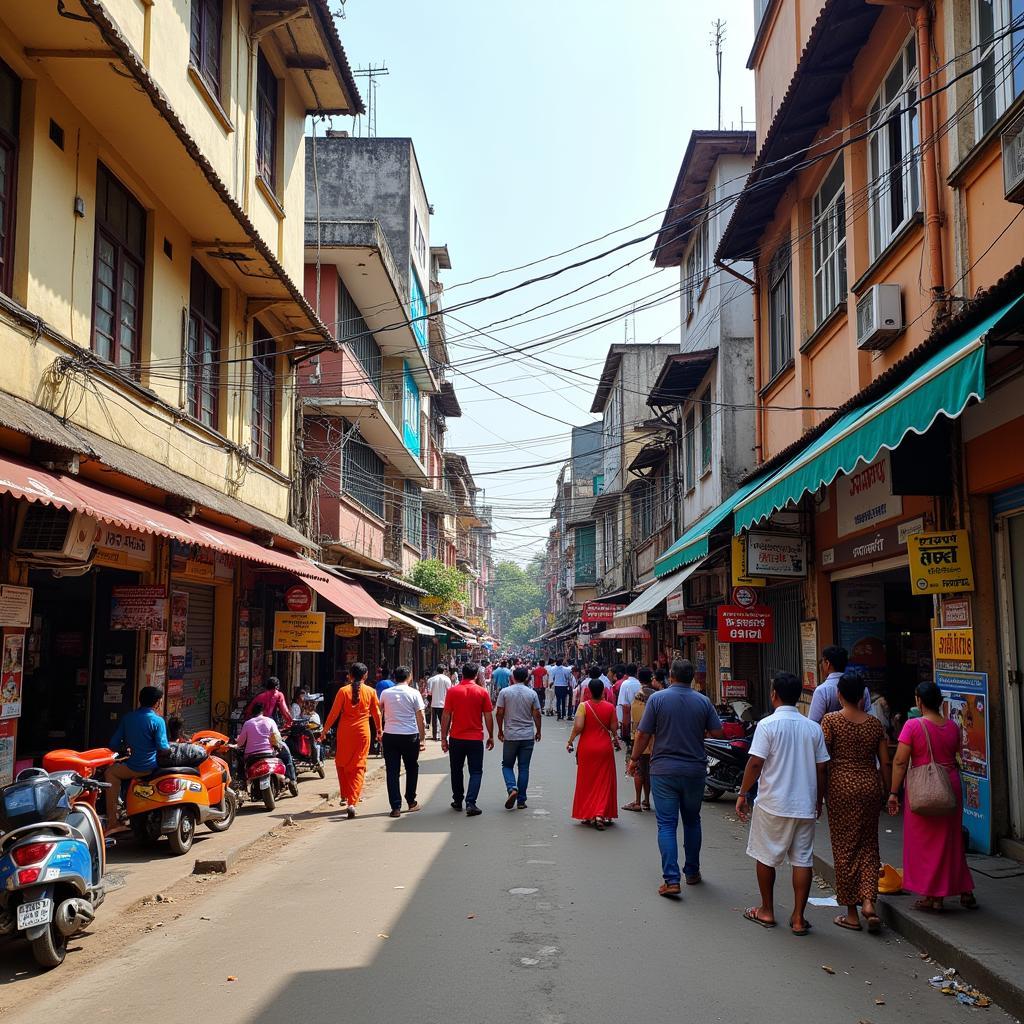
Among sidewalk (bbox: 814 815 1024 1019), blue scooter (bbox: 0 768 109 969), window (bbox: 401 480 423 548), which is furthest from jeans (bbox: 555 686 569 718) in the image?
blue scooter (bbox: 0 768 109 969)

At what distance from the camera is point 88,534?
354 inches

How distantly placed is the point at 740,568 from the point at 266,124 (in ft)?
33.2

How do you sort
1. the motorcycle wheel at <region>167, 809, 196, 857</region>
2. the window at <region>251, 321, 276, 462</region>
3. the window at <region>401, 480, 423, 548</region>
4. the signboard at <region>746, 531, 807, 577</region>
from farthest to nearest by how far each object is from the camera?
1. the window at <region>401, 480, 423, 548</region>
2. the window at <region>251, 321, 276, 462</region>
3. the signboard at <region>746, 531, 807, 577</region>
4. the motorcycle wheel at <region>167, 809, 196, 857</region>

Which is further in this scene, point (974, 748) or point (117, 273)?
point (117, 273)

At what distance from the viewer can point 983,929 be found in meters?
6.17

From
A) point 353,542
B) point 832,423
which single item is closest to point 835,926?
point 832,423

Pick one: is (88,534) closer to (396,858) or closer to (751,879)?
(396,858)

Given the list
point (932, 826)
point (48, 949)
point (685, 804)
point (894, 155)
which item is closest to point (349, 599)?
point (685, 804)

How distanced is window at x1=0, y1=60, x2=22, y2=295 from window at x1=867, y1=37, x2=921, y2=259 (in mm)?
7930

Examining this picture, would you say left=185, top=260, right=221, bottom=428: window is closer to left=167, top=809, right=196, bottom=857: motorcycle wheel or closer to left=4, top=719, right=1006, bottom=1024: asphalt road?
left=167, top=809, right=196, bottom=857: motorcycle wheel

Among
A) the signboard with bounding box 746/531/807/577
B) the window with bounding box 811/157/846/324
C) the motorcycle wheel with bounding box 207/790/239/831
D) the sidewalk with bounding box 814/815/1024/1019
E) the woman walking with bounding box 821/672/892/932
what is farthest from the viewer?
the signboard with bounding box 746/531/807/577

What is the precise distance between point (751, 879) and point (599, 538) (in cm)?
4211

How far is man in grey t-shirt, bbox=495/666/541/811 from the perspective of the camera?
1209 centimetres

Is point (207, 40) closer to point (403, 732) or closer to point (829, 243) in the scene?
point (829, 243)
